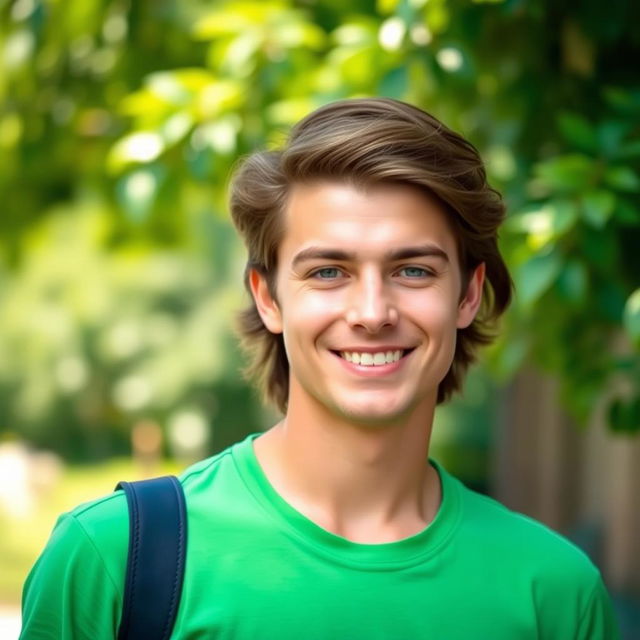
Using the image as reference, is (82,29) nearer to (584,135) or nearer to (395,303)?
(584,135)

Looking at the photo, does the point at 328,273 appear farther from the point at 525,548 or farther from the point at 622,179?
the point at 622,179

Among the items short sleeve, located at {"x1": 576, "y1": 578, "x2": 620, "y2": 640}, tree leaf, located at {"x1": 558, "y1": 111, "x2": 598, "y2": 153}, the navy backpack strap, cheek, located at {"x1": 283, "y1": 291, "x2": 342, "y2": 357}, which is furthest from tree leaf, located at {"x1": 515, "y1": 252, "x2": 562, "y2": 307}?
the navy backpack strap

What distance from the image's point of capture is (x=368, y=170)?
2.55m

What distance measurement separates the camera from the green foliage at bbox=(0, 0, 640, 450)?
141 inches

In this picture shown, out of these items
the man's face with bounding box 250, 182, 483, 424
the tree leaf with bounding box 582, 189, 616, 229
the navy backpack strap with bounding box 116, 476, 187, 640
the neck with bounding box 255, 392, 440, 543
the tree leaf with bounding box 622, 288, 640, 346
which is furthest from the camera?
the tree leaf with bounding box 582, 189, 616, 229

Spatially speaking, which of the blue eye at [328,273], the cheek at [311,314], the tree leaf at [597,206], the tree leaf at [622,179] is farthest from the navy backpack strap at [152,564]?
the tree leaf at [622,179]

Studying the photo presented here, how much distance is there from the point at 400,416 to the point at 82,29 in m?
2.72

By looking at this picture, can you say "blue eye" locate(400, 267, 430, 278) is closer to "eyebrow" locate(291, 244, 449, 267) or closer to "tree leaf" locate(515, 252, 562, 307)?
Answer: "eyebrow" locate(291, 244, 449, 267)

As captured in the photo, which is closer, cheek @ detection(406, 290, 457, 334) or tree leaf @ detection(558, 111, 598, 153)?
cheek @ detection(406, 290, 457, 334)

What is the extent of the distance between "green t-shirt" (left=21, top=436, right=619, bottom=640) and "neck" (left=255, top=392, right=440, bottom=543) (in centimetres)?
5

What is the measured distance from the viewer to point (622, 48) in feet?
14.2

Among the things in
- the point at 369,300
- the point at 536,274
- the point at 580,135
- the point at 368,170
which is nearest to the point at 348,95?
the point at 580,135

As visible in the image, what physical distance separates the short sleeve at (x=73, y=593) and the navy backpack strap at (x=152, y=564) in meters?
0.03

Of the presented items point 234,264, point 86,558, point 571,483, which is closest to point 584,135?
point 86,558
